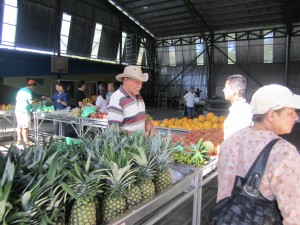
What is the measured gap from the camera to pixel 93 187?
1.26m

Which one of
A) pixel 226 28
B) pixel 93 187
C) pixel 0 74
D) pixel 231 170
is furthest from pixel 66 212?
pixel 226 28

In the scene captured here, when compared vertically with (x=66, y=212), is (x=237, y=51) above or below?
above

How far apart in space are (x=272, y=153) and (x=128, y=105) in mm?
1515

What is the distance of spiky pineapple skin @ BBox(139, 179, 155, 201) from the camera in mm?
1522

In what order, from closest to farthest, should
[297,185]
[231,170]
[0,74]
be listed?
1. [297,185]
2. [231,170]
3. [0,74]

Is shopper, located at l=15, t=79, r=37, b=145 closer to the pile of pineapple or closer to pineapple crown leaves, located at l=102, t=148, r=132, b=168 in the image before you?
the pile of pineapple

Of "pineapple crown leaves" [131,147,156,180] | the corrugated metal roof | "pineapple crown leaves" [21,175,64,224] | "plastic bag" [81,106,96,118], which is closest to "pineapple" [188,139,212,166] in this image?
"pineapple crown leaves" [131,147,156,180]

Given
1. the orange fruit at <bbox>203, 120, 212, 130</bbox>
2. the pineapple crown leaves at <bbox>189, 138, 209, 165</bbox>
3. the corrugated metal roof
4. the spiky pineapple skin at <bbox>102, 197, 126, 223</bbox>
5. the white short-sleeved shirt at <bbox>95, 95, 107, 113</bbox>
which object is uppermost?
the corrugated metal roof

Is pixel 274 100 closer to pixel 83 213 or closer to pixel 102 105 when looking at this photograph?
pixel 83 213

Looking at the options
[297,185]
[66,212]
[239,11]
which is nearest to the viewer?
[297,185]

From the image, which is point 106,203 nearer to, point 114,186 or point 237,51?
point 114,186

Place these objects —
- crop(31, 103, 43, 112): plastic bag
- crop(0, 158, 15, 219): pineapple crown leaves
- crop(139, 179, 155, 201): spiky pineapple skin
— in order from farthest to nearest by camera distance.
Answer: crop(31, 103, 43, 112): plastic bag → crop(139, 179, 155, 201): spiky pineapple skin → crop(0, 158, 15, 219): pineapple crown leaves

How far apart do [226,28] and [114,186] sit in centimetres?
1641

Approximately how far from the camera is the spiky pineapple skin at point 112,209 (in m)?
1.29
